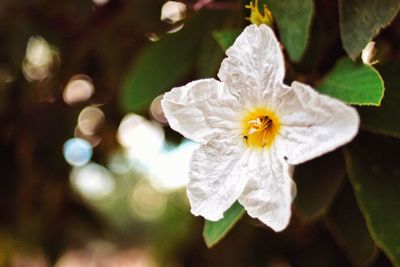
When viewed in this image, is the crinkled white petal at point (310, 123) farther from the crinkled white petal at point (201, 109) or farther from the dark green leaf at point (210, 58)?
the dark green leaf at point (210, 58)

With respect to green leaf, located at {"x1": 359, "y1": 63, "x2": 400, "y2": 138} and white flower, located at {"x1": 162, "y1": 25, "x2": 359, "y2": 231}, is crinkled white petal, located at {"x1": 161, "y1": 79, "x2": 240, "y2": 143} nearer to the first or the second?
white flower, located at {"x1": 162, "y1": 25, "x2": 359, "y2": 231}

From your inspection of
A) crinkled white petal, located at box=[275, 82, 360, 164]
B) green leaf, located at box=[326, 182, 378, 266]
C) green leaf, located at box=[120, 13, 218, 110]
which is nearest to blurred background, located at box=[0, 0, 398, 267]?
green leaf, located at box=[120, 13, 218, 110]

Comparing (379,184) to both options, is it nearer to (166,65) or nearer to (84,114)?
(166,65)

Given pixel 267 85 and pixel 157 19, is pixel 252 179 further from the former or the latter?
pixel 157 19

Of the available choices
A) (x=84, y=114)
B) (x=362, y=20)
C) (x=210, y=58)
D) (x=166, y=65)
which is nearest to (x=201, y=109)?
(x=362, y=20)

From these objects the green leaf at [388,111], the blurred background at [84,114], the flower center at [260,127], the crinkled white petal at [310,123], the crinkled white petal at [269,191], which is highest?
the crinkled white petal at [310,123]

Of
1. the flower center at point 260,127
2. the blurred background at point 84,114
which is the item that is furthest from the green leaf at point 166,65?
the flower center at point 260,127

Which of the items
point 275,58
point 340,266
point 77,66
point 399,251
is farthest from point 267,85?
point 77,66
